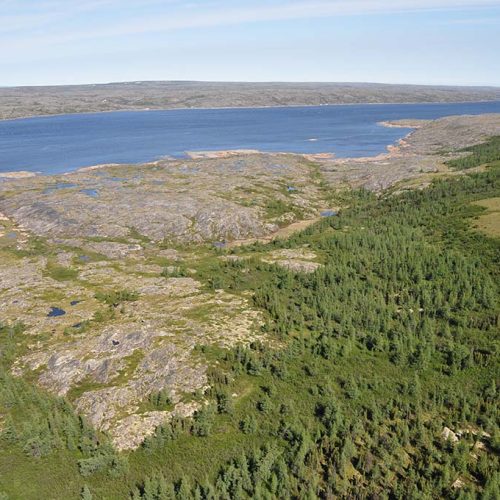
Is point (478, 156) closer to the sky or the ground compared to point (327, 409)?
closer to the sky

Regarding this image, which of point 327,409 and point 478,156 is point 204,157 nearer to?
point 478,156

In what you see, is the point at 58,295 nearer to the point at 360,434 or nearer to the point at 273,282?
the point at 273,282

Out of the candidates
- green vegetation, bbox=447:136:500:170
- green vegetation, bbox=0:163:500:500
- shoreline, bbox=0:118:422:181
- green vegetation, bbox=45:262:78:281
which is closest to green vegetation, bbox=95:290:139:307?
green vegetation, bbox=0:163:500:500

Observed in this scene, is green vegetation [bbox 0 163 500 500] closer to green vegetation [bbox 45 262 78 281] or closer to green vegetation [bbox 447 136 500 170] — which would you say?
green vegetation [bbox 45 262 78 281]

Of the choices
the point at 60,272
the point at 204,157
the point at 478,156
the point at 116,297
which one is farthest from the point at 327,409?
the point at 204,157

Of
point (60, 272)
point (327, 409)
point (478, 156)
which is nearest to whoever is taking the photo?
point (327, 409)

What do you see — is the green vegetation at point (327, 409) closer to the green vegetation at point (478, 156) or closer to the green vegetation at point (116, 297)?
the green vegetation at point (116, 297)

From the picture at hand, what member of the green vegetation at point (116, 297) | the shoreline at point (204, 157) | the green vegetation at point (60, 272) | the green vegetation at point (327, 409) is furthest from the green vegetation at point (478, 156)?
the green vegetation at point (60, 272)

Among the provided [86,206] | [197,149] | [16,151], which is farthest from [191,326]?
[16,151]
